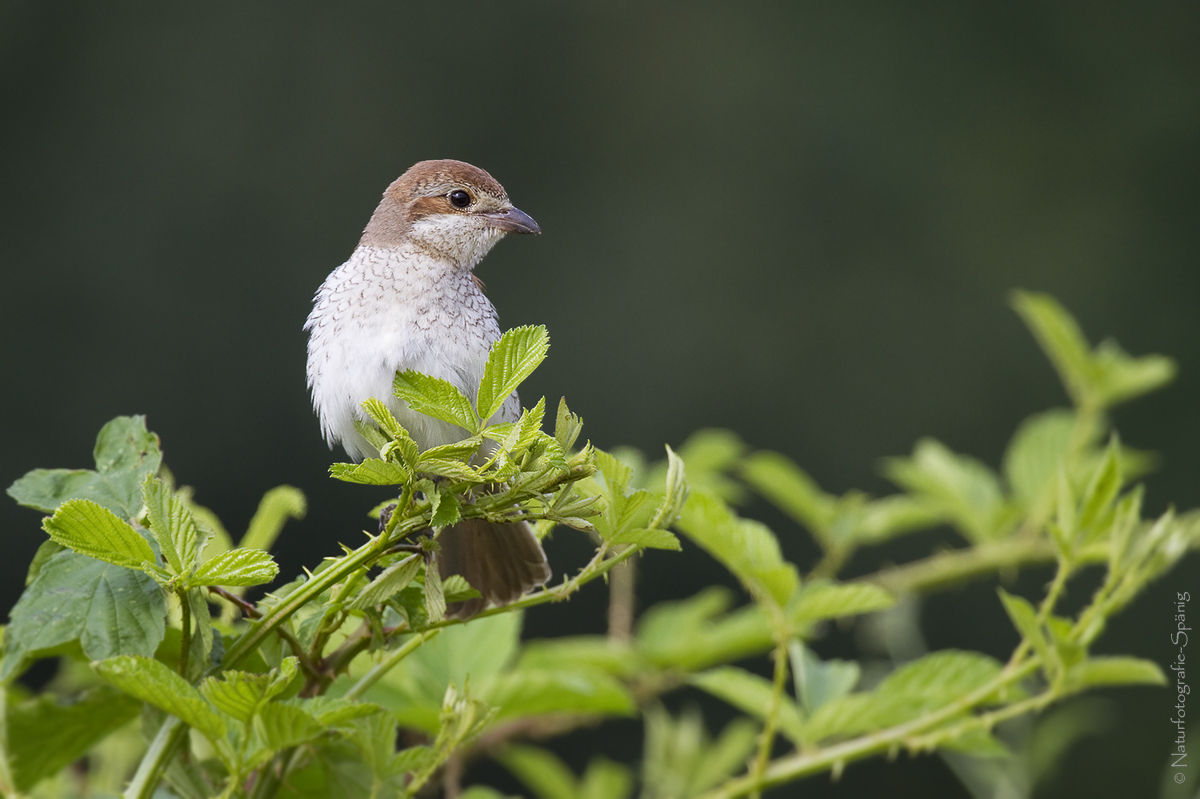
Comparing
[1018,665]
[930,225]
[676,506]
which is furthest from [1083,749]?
[676,506]

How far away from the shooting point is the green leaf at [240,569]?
85 centimetres

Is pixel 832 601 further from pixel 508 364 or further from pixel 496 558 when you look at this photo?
pixel 508 364

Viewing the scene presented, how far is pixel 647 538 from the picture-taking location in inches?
38.4

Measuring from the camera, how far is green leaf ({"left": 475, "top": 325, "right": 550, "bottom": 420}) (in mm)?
919

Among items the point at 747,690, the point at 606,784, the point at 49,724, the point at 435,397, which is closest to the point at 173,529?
the point at 435,397

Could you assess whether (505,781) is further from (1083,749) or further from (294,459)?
(1083,749)

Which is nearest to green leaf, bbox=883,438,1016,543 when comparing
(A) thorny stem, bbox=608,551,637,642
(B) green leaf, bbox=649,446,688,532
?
(A) thorny stem, bbox=608,551,637,642

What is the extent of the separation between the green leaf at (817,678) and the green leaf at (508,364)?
2.27ft

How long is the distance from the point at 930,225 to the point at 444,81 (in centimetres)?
432

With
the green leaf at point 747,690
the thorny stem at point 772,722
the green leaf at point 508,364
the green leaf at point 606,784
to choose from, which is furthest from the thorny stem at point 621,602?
the green leaf at point 508,364

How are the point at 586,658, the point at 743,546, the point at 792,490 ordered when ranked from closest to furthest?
1. the point at 743,546
2. the point at 586,658
3. the point at 792,490

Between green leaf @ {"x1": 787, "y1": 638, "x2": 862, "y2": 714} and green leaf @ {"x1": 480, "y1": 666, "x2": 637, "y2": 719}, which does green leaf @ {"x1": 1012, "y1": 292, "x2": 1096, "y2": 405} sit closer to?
green leaf @ {"x1": 787, "y1": 638, "x2": 862, "y2": 714}

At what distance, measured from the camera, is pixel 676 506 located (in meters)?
0.99

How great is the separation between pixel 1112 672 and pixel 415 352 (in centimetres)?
107
